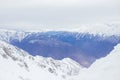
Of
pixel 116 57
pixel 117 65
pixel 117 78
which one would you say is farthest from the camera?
pixel 116 57

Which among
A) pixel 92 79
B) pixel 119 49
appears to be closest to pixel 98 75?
pixel 92 79

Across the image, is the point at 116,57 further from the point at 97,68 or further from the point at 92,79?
the point at 92,79

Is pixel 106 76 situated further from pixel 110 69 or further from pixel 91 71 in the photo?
pixel 91 71

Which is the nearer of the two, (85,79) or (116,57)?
(85,79)

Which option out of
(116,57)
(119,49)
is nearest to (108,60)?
(116,57)

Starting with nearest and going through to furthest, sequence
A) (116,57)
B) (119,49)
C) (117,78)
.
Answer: (117,78) < (116,57) < (119,49)

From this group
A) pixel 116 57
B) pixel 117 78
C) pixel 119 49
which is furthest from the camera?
pixel 119 49

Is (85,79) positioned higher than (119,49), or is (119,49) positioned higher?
(119,49)

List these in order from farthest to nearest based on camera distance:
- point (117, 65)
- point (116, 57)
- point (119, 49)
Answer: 1. point (119, 49)
2. point (116, 57)
3. point (117, 65)

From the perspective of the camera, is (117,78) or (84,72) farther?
(84,72)
